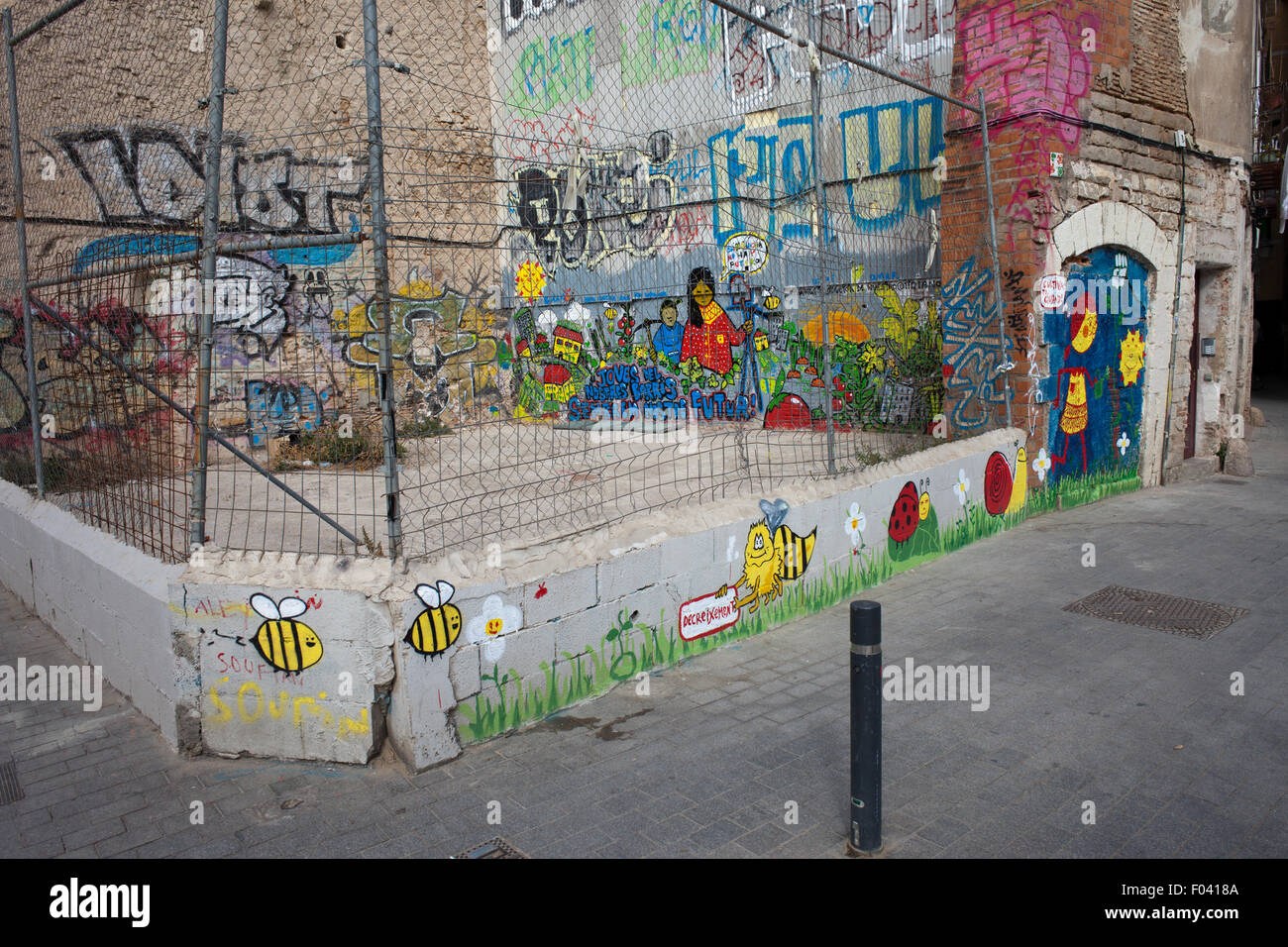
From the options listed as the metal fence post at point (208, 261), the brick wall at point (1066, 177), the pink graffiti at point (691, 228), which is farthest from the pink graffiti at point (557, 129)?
the metal fence post at point (208, 261)

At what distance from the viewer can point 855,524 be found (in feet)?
19.5

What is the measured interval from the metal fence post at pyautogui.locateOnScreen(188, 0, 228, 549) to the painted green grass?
1.60m

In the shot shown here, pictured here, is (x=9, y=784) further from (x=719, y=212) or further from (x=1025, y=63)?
(x=719, y=212)

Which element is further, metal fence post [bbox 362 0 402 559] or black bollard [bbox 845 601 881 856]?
metal fence post [bbox 362 0 402 559]

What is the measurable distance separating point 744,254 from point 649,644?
8134mm

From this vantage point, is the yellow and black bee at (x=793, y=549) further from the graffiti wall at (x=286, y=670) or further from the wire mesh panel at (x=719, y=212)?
the graffiti wall at (x=286, y=670)

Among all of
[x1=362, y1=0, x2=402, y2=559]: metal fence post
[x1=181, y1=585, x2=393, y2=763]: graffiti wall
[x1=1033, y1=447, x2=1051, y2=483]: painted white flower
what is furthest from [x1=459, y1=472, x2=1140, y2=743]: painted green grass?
[x1=1033, y1=447, x2=1051, y2=483]: painted white flower

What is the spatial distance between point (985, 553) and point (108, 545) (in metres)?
6.29

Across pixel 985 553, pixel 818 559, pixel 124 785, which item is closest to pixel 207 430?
pixel 124 785

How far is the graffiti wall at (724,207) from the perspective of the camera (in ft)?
33.4

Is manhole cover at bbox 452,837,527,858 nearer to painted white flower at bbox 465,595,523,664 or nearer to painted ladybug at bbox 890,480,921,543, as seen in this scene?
painted white flower at bbox 465,595,523,664

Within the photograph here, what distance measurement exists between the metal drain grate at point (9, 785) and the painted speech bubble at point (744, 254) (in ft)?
31.9

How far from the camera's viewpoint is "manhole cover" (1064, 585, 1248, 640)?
5.35 m

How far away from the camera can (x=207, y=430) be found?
→ 4.00 metres
